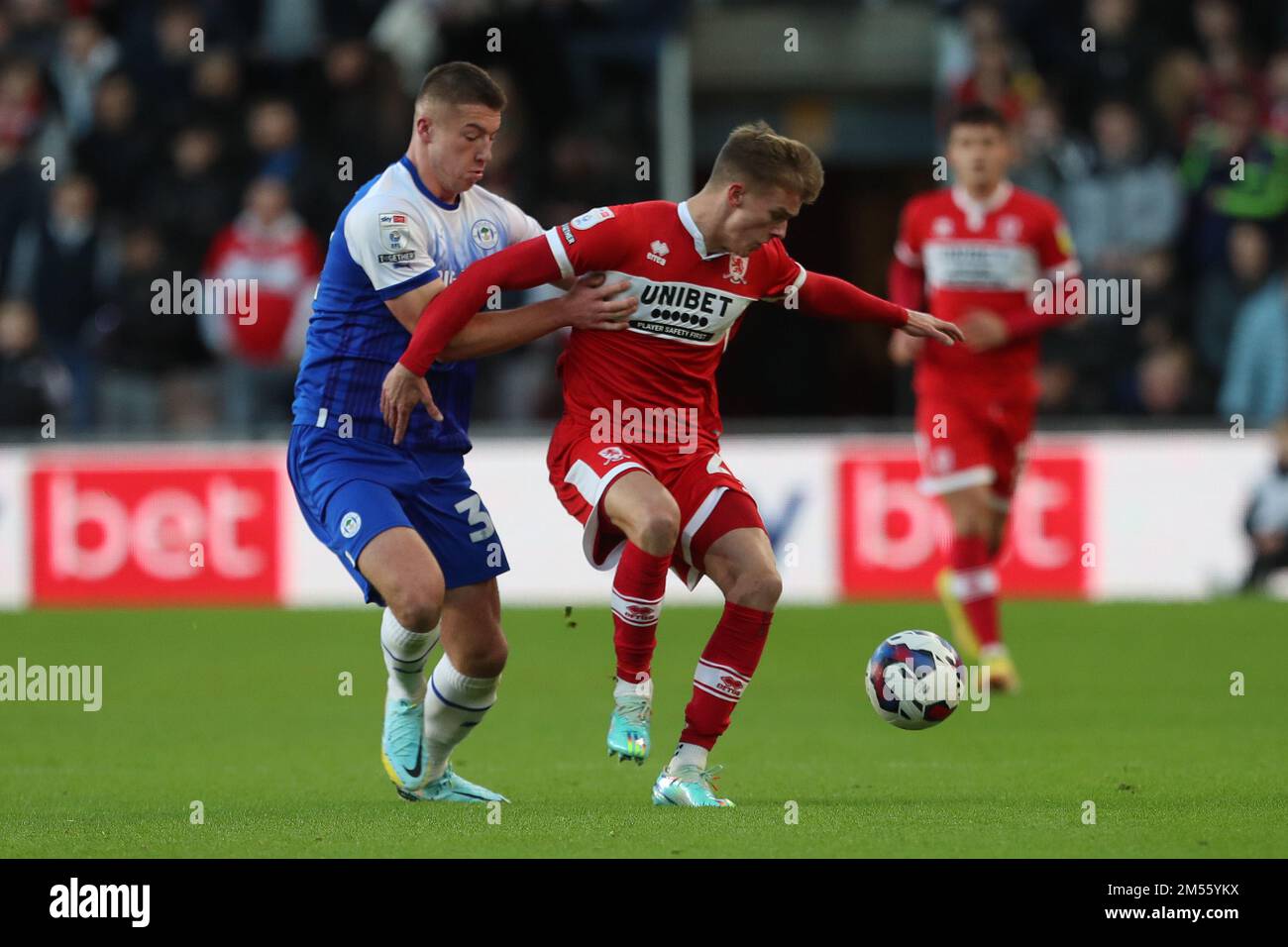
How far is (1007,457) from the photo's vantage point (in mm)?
11148

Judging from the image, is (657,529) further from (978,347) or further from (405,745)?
(978,347)

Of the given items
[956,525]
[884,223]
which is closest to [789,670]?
[956,525]

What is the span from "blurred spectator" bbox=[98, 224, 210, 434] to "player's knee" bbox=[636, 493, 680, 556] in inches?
390

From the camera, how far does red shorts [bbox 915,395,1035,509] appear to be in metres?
11.0

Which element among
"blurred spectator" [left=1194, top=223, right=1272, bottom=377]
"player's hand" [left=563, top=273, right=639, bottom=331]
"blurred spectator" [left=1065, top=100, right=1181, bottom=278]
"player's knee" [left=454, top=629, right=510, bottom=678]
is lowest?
"player's knee" [left=454, top=629, right=510, bottom=678]

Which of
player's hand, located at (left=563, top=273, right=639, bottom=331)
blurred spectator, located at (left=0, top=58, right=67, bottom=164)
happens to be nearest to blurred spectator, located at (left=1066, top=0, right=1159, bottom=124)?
blurred spectator, located at (left=0, top=58, right=67, bottom=164)

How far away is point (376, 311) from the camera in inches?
285

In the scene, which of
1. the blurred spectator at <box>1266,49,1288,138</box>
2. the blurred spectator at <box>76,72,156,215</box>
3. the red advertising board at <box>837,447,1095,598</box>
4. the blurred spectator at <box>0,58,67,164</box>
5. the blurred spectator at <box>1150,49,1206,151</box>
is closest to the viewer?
the red advertising board at <box>837,447,1095,598</box>

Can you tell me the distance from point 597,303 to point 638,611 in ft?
3.31

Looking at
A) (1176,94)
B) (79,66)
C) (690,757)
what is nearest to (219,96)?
(79,66)

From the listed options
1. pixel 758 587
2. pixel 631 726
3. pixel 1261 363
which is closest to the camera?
pixel 631 726

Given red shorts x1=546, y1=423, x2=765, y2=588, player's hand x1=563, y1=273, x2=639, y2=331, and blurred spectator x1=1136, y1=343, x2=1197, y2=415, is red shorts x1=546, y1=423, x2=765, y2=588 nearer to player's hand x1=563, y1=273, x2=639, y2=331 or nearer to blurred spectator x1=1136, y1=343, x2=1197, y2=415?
player's hand x1=563, y1=273, x2=639, y2=331

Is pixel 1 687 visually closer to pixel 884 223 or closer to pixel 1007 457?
pixel 1007 457

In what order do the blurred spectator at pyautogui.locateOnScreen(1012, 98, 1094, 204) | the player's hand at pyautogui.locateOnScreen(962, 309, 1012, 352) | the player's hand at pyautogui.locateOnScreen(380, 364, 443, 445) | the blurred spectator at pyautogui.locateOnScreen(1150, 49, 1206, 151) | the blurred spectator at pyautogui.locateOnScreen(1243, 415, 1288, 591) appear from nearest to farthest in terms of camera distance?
the player's hand at pyautogui.locateOnScreen(380, 364, 443, 445) < the player's hand at pyautogui.locateOnScreen(962, 309, 1012, 352) < the blurred spectator at pyautogui.locateOnScreen(1243, 415, 1288, 591) < the blurred spectator at pyautogui.locateOnScreen(1012, 98, 1094, 204) < the blurred spectator at pyautogui.locateOnScreen(1150, 49, 1206, 151)
